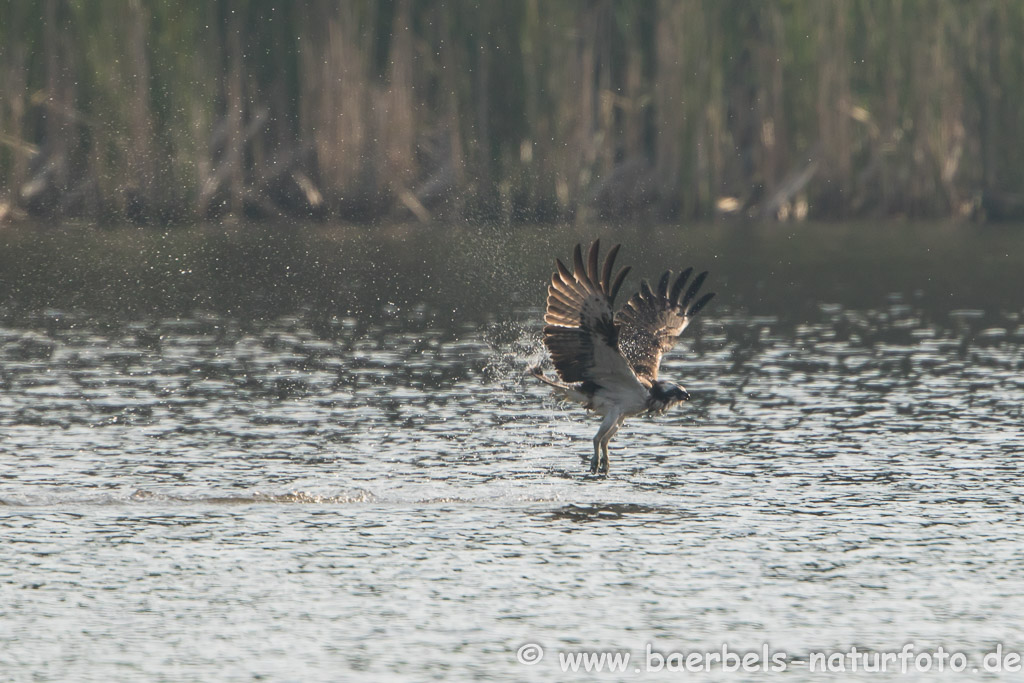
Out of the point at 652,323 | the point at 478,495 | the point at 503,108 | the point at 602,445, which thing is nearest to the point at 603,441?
the point at 602,445

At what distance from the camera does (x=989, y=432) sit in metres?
21.1

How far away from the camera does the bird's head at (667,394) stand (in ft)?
57.2

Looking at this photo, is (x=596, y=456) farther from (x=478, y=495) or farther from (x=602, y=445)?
(x=478, y=495)

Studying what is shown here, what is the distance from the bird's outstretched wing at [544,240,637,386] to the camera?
16328 millimetres

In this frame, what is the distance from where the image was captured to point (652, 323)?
18.7 meters

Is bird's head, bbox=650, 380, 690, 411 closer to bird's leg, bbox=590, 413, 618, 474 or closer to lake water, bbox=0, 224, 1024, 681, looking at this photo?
bird's leg, bbox=590, 413, 618, 474

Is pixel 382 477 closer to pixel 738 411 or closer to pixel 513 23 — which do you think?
pixel 738 411

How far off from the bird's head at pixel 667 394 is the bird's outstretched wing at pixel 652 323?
2.67 feet

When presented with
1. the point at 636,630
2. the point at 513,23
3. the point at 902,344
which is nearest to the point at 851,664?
the point at 636,630

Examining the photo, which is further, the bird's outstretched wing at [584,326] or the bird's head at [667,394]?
the bird's head at [667,394]

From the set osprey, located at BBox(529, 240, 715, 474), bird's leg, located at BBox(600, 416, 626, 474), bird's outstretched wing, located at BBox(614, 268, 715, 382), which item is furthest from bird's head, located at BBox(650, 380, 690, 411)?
bird's outstretched wing, located at BBox(614, 268, 715, 382)

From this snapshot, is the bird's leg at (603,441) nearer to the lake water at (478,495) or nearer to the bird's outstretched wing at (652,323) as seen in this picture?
the lake water at (478,495)
